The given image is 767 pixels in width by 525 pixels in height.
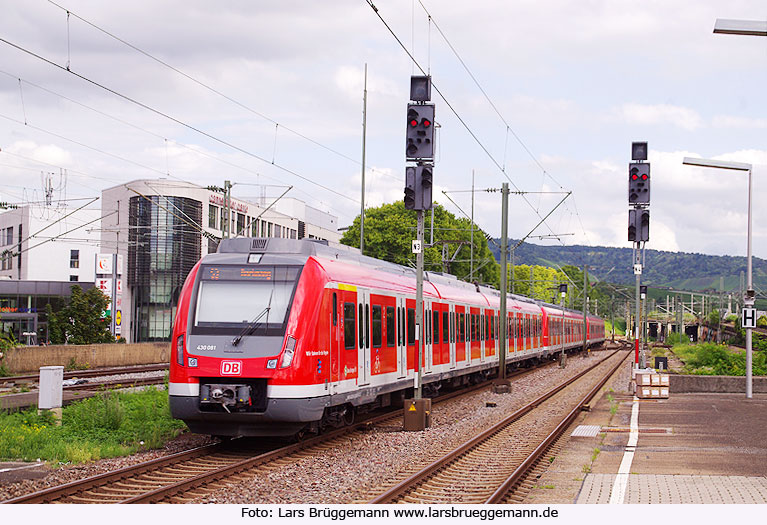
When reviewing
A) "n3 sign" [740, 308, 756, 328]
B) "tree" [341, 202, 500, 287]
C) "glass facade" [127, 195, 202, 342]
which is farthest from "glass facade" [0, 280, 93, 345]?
"n3 sign" [740, 308, 756, 328]

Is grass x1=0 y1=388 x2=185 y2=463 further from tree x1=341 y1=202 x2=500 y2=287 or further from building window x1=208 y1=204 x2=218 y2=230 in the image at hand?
building window x1=208 y1=204 x2=218 y2=230

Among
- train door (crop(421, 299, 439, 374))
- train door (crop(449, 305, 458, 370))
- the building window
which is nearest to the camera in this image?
train door (crop(421, 299, 439, 374))

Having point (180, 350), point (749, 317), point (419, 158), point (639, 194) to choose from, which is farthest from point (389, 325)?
Answer: point (749, 317)

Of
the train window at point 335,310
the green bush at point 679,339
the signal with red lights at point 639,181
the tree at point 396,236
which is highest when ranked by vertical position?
the tree at point 396,236

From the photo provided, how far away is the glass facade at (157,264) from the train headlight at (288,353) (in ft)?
187

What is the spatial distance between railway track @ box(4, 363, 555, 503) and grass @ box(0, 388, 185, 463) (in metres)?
1.30

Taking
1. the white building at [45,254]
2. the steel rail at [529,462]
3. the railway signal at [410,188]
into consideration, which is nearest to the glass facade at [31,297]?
the white building at [45,254]

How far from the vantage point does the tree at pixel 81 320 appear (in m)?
42.8

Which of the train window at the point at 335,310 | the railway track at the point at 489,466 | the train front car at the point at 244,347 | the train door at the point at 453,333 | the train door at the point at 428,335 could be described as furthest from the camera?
the train door at the point at 453,333

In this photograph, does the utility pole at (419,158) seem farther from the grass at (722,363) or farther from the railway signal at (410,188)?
the grass at (722,363)

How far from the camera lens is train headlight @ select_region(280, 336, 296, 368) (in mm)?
14664

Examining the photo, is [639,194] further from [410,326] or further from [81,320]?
[81,320]

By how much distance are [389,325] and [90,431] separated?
6313mm

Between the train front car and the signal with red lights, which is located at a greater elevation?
the signal with red lights
